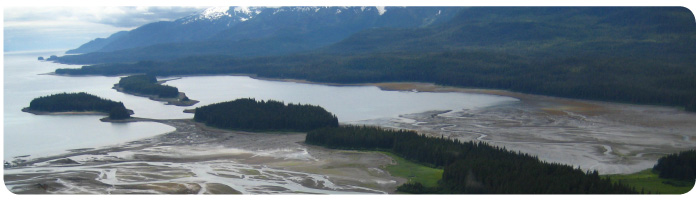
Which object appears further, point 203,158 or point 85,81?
point 85,81

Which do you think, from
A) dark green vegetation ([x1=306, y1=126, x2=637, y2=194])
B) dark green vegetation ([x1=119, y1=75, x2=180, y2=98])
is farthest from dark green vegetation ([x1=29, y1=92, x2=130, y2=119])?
dark green vegetation ([x1=306, y1=126, x2=637, y2=194])

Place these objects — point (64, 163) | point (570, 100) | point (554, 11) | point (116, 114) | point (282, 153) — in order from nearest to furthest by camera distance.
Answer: point (64, 163) → point (282, 153) → point (116, 114) → point (570, 100) → point (554, 11)

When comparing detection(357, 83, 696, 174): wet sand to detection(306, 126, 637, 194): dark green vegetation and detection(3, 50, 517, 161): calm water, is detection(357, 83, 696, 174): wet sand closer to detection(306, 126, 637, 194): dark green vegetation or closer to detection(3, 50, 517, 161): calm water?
detection(3, 50, 517, 161): calm water

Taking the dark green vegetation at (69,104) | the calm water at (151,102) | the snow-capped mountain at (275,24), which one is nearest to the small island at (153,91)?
the calm water at (151,102)

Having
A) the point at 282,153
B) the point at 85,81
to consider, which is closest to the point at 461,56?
the point at 85,81

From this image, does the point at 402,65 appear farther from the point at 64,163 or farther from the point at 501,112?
the point at 64,163

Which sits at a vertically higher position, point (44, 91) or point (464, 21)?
point (464, 21)

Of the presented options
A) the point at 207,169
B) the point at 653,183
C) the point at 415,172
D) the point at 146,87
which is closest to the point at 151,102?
the point at 146,87
